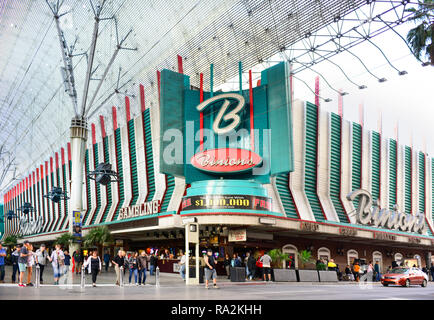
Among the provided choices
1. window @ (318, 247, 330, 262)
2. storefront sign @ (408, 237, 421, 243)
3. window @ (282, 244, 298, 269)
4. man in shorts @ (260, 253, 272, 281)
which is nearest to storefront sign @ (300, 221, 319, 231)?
window @ (282, 244, 298, 269)

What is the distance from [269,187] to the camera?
3984 centimetres

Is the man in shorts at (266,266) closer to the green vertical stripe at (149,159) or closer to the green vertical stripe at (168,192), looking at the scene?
the green vertical stripe at (168,192)

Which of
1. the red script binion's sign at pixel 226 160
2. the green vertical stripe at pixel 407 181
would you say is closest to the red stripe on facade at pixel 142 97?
the red script binion's sign at pixel 226 160

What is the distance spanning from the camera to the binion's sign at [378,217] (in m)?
42.9

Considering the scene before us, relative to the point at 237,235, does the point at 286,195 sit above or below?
above

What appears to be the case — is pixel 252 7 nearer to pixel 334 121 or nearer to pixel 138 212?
pixel 334 121

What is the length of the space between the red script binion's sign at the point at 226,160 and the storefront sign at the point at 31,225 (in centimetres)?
4305

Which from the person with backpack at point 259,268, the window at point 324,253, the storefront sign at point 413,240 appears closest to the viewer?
the person with backpack at point 259,268

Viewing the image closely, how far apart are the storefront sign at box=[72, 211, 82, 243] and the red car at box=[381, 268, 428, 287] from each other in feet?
71.1

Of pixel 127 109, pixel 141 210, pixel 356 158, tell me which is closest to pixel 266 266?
pixel 141 210

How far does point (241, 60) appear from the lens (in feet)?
137

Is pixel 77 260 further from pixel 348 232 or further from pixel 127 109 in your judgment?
pixel 348 232

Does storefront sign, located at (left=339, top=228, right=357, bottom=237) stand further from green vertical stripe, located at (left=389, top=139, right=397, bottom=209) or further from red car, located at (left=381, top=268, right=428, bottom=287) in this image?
green vertical stripe, located at (left=389, top=139, right=397, bottom=209)

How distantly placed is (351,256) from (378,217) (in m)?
6.08
